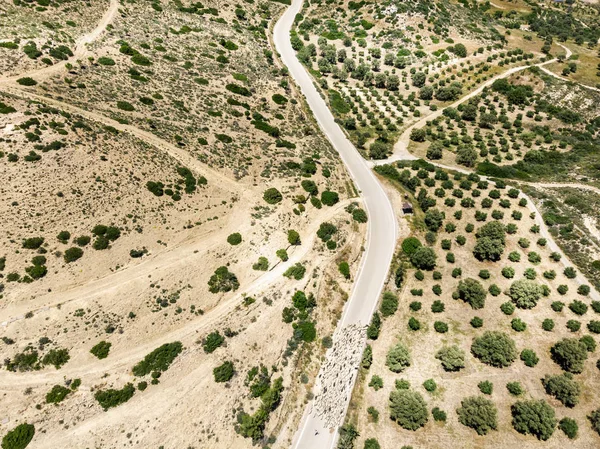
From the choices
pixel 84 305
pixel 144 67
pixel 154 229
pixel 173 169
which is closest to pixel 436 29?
pixel 144 67

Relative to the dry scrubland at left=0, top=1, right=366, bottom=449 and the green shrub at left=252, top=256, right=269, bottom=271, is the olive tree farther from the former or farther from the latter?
the green shrub at left=252, top=256, right=269, bottom=271

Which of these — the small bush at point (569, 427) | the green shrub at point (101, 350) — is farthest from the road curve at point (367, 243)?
the small bush at point (569, 427)

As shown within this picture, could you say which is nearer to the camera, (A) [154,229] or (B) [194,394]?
(B) [194,394]

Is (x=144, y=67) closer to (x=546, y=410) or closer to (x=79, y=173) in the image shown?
(x=79, y=173)

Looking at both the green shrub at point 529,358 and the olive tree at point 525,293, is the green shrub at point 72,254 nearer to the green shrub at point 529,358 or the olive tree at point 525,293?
the green shrub at point 529,358

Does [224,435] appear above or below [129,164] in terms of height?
below

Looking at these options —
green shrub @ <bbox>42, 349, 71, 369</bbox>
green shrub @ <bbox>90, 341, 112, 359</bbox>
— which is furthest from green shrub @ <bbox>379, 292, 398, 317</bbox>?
green shrub @ <bbox>42, 349, 71, 369</bbox>

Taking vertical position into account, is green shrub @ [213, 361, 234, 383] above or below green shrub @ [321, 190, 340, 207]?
below
